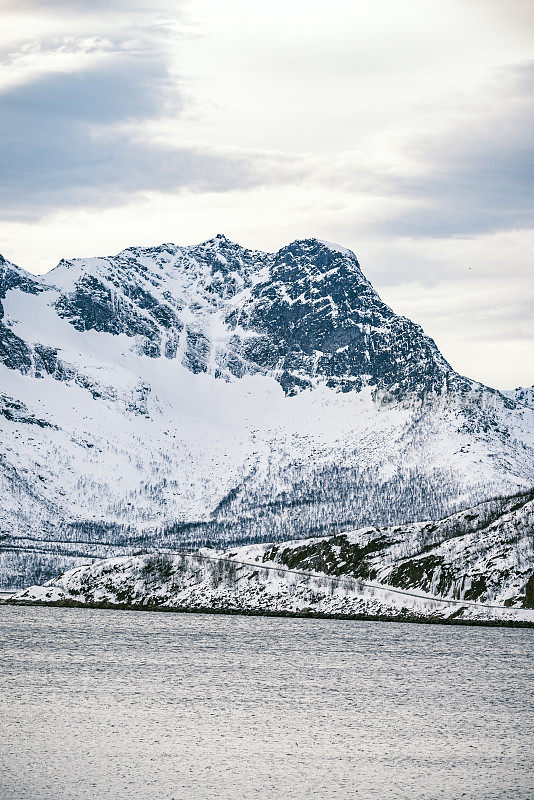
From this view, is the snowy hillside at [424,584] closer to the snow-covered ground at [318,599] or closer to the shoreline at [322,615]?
the snow-covered ground at [318,599]

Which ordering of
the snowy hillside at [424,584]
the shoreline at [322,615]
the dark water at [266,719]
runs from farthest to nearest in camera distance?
1. the snowy hillside at [424,584]
2. the shoreline at [322,615]
3. the dark water at [266,719]

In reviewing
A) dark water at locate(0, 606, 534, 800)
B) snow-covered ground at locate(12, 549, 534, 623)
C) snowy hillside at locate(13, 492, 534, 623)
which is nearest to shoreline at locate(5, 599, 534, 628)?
snow-covered ground at locate(12, 549, 534, 623)

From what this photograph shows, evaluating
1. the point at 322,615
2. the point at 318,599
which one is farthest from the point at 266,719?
the point at 318,599

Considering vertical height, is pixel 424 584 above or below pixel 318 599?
above

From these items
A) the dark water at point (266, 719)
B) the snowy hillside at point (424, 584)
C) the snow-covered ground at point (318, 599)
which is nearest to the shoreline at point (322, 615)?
the snow-covered ground at point (318, 599)

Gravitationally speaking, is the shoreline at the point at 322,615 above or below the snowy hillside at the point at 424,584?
below

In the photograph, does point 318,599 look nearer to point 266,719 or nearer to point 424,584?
point 424,584

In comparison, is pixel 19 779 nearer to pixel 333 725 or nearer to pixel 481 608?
pixel 333 725

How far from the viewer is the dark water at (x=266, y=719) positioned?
46312 mm

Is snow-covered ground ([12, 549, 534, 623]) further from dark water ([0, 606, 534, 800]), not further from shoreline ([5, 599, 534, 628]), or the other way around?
dark water ([0, 606, 534, 800])

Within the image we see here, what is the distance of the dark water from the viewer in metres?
46.3

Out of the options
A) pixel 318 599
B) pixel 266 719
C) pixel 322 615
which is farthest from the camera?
pixel 318 599

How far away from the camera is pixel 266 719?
214 feet

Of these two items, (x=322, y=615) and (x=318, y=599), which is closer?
(x=322, y=615)
